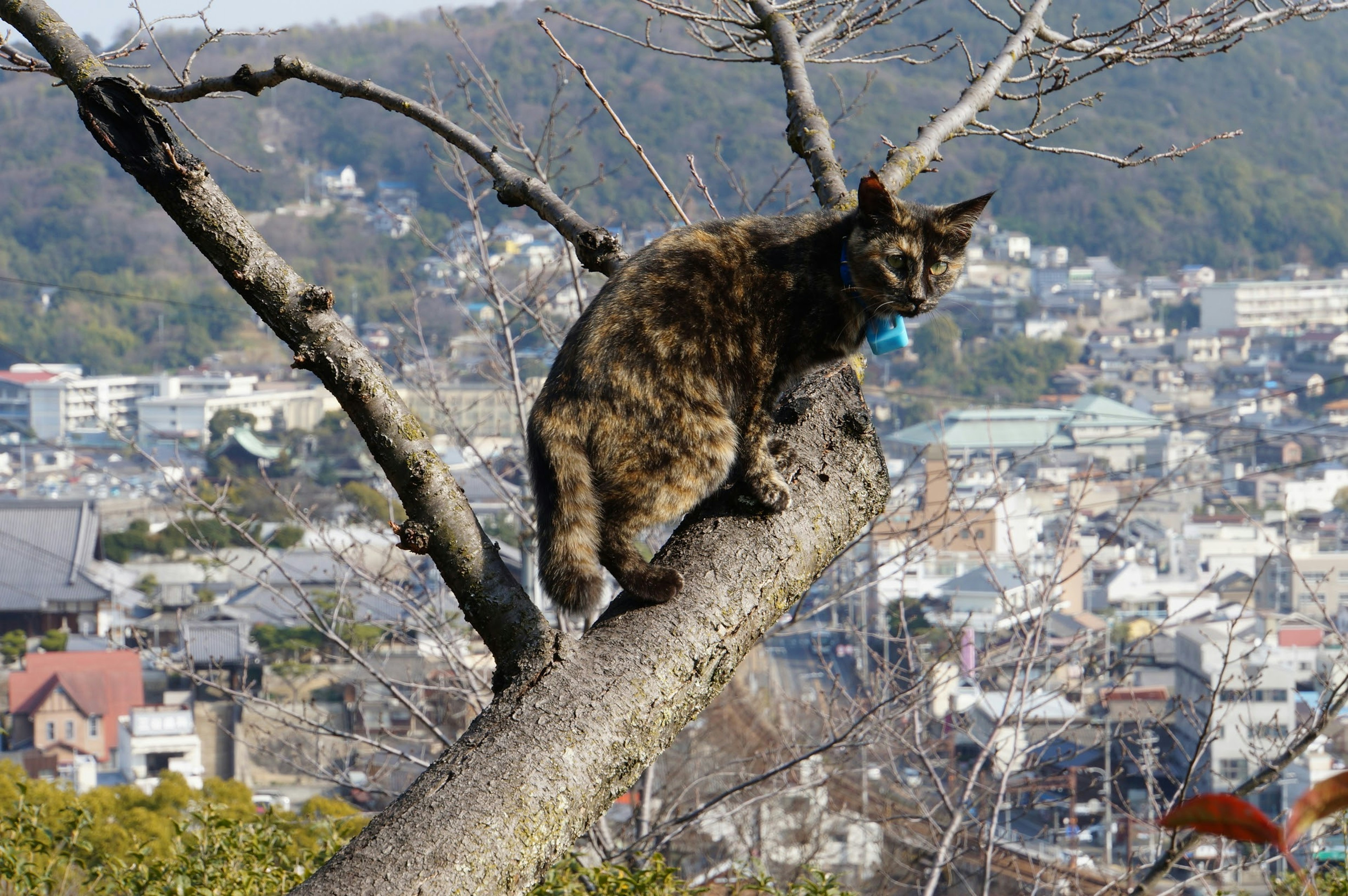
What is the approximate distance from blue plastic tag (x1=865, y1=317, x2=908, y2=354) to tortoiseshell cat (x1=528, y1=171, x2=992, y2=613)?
0.02 meters

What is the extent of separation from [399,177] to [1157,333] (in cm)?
2483

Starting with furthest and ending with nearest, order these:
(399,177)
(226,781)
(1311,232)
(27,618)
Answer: (1311,232)
(399,177)
(27,618)
(226,781)

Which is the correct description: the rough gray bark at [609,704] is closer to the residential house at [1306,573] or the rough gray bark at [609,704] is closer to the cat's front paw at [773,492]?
the cat's front paw at [773,492]

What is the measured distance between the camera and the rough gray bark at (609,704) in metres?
1.28

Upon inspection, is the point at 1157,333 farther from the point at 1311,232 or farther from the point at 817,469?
the point at 817,469

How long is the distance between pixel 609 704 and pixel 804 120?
1.73 m

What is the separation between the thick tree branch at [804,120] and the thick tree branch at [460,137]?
58 cm

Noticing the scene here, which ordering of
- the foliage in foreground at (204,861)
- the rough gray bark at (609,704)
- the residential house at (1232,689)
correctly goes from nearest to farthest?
the rough gray bark at (609,704) < the foliage in foreground at (204,861) < the residential house at (1232,689)

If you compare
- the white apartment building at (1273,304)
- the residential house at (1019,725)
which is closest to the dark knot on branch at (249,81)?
the residential house at (1019,725)

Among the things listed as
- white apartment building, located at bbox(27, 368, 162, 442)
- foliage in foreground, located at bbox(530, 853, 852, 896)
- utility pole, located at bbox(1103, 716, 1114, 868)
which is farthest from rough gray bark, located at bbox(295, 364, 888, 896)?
white apartment building, located at bbox(27, 368, 162, 442)

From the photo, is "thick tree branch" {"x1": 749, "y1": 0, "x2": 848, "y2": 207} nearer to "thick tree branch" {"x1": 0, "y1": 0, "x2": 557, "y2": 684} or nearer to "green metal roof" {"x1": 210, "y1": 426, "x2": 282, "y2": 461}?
"thick tree branch" {"x1": 0, "y1": 0, "x2": 557, "y2": 684}

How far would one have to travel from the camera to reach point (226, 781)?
6.21 m

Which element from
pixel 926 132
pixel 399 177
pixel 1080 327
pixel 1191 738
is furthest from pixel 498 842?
pixel 1080 327

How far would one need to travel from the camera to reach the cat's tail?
208 centimetres
